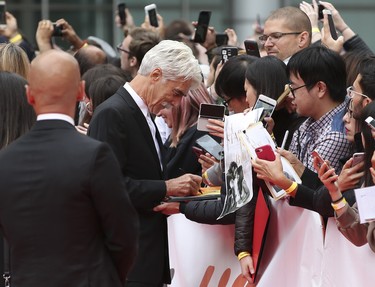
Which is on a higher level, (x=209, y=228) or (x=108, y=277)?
(x=108, y=277)

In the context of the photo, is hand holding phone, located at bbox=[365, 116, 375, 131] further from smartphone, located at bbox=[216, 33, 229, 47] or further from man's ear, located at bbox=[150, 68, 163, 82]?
smartphone, located at bbox=[216, 33, 229, 47]

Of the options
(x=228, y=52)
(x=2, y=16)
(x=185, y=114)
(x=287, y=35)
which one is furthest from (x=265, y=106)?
(x=2, y=16)

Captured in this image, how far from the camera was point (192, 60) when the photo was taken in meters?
5.92

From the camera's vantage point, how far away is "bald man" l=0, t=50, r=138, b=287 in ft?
14.0

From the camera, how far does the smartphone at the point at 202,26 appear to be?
31.1 ft

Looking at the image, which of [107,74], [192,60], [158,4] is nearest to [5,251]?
[192,60]

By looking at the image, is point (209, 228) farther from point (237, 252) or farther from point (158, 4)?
point (158, 4)

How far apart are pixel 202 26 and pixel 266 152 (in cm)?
407

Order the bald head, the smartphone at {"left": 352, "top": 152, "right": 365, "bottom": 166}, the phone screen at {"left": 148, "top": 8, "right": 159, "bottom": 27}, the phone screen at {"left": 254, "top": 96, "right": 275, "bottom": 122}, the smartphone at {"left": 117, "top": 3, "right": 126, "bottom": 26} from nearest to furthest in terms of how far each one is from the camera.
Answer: the bald head
the smartphone at {"left": 352, "top": 152, "right": 365, "bottom": 166}
the phone screen at {"left": 254, "top": 96, "right": 275, "bottom": 122}
the phone screen at {"left": 148, "top": 8, "right": 159, "bottom": 27}
the smartphone at {"left": 117, "top": 3, "right": 126, "bottom": 26}

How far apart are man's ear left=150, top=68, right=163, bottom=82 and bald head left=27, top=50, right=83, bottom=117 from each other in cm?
145

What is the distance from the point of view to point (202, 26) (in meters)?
9.49

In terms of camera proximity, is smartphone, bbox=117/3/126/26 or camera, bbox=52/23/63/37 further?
smartphone, bbox=117/3/126/26

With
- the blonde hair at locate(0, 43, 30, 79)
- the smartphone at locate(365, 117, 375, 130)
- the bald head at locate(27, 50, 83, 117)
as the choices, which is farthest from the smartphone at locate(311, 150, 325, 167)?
the blonde hair at locate(0, 43, 30, 79)

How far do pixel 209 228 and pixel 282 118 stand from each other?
85 centimetres
